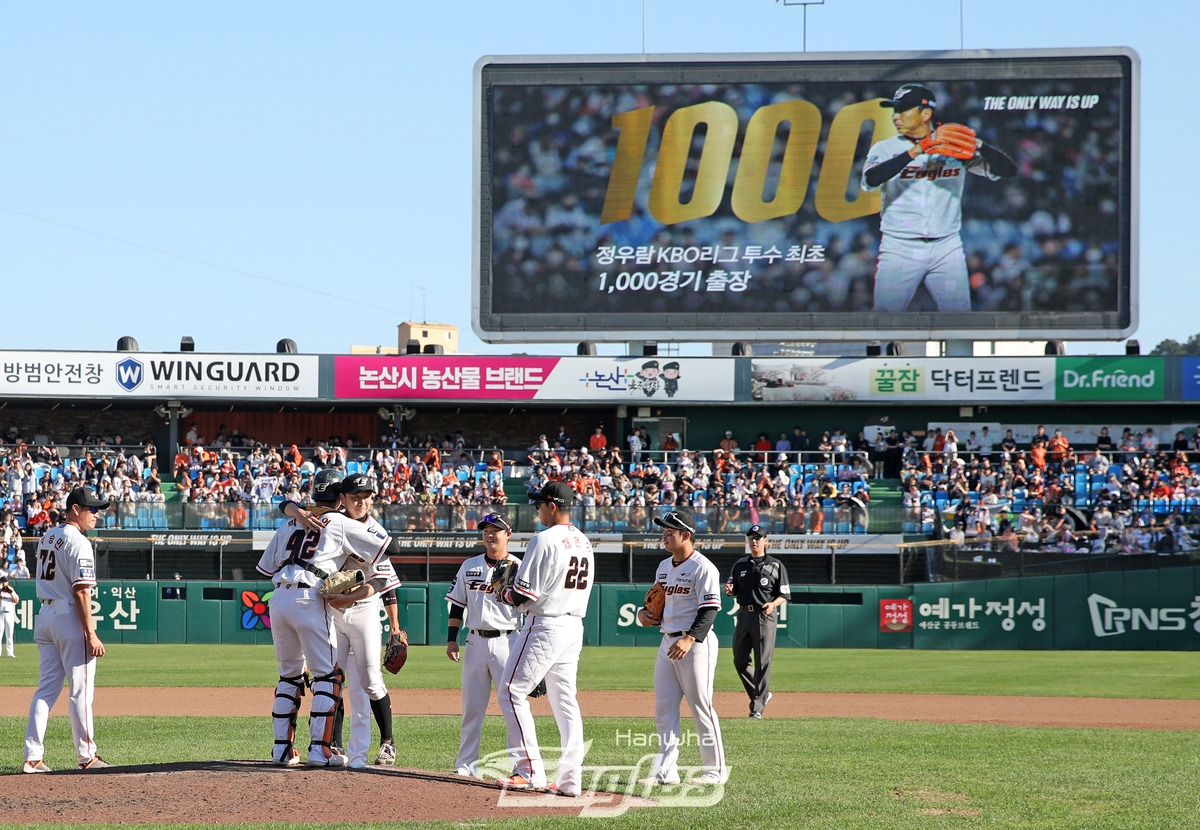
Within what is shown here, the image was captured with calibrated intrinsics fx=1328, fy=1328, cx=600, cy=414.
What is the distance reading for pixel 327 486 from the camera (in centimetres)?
837

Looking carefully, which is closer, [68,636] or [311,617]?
[311,617]

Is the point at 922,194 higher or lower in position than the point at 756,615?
higher

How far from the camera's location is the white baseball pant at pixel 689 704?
848cm

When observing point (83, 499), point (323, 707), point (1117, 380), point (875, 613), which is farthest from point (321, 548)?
point (1117, 380)

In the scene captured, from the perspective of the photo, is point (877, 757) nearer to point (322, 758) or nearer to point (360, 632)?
point (360, 632)

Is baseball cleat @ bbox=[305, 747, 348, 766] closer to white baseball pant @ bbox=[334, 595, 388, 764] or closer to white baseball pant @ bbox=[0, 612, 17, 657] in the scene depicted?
white baseball pant @ bbox=[334, 595, 388, 764]

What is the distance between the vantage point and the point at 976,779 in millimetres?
8938

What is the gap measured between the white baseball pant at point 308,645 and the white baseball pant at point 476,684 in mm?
900

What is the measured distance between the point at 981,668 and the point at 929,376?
16.0m

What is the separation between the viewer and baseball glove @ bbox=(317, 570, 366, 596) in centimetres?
794

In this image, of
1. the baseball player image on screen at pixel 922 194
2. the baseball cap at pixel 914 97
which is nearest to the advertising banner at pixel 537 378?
the baseball player image on screen at pixel 922 194

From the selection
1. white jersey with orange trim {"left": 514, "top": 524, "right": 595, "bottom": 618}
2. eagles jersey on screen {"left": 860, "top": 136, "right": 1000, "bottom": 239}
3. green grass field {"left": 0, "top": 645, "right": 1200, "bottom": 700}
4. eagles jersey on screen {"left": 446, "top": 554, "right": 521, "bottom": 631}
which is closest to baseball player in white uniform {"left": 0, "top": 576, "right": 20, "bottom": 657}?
green grass field {"left": 0, "top": 645, "right": 1200, "bottom": 700}

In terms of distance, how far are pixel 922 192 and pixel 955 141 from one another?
1.40m

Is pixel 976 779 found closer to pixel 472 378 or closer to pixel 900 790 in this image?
pixel 900 790
